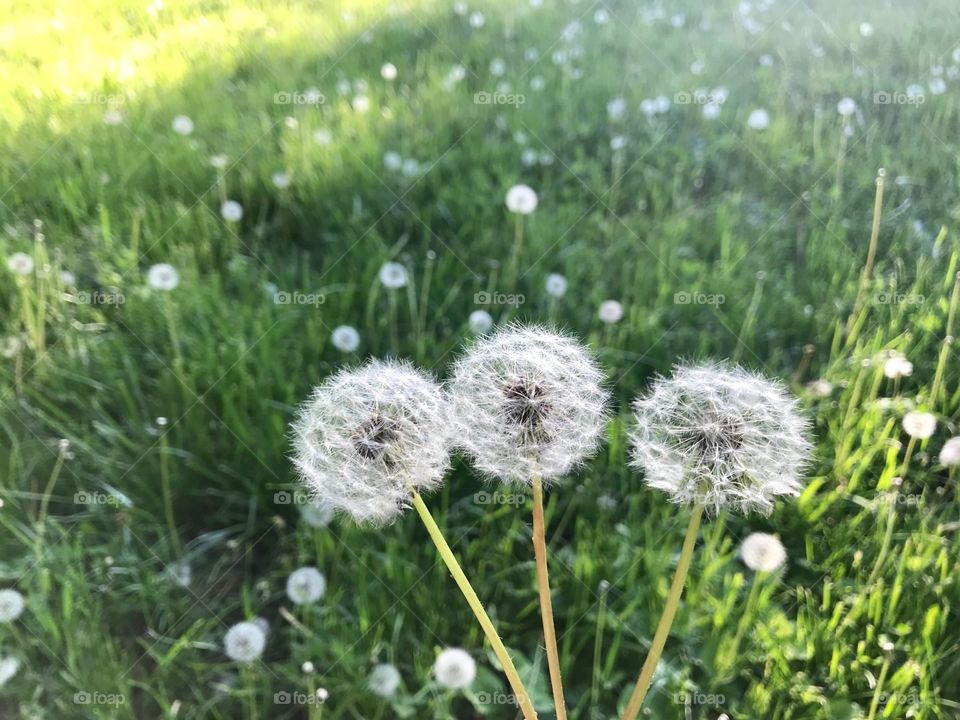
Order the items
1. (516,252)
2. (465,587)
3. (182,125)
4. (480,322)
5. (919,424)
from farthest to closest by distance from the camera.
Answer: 1. (182,125)
2. (516,252)
3. (480,322)
4. (919,424)
5. (465,587)

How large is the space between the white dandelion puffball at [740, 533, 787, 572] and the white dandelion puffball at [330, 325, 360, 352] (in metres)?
0.51

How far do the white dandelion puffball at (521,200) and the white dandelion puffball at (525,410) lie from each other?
65cm

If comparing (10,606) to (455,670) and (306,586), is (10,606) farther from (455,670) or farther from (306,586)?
(455,670)

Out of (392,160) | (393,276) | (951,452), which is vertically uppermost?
(392,160)

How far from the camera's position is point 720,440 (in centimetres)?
37

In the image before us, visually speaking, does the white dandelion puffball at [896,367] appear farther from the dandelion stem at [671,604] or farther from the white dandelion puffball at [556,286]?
the dandelion stem at [671,604]

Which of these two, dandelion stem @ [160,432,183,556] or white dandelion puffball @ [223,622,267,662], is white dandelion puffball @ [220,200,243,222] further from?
white dandelion puffball @ [223,622,267,662]

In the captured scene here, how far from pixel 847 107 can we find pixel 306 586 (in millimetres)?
1073

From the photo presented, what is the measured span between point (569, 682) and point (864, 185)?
845mm

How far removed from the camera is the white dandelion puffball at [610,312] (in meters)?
0.95

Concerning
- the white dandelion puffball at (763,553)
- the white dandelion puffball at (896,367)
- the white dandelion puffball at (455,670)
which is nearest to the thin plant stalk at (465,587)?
Answer: the white dandelion puffball at (455,670)

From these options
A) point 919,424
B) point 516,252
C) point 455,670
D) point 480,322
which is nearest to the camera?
point 455,670

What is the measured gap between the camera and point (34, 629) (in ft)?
2.27

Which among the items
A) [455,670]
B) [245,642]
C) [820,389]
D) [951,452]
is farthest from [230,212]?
[951,452]
